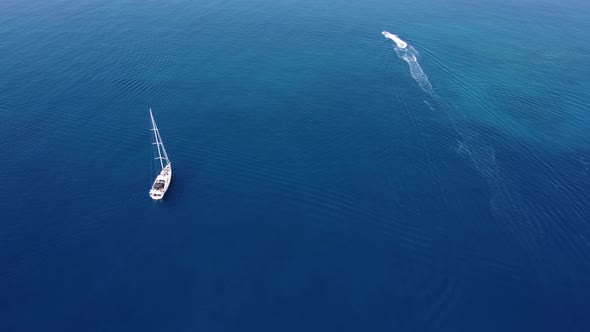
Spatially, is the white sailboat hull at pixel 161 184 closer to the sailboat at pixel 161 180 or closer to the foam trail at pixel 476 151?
the sailboat at pixel 161 180

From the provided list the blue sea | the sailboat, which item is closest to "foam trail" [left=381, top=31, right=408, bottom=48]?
the blue sea

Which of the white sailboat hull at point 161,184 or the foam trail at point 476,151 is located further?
the foam trail at point 476,151

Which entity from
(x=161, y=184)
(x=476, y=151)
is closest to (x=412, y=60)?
(x=476, y=151)

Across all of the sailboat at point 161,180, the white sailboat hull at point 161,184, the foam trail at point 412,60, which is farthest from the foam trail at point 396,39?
the white sailboat hull at point 161,184

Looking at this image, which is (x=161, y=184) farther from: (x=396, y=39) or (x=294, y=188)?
(x=396, y=39)

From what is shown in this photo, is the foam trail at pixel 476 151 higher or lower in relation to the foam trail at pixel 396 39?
lower

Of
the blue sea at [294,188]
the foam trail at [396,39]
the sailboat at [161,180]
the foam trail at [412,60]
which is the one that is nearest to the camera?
the blue sea at [294,188]
